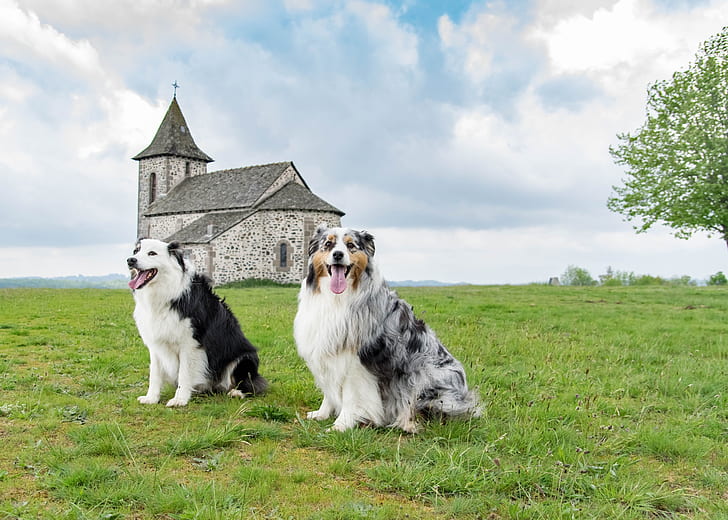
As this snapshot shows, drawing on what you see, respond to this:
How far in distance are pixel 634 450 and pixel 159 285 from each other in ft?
15.4

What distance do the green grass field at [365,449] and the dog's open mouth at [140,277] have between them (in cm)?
123

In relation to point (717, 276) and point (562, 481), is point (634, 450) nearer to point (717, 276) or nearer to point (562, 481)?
point (562, 481)

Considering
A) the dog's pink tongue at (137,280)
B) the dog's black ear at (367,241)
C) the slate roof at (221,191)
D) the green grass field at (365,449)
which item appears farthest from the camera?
the slate roof at (221,191)

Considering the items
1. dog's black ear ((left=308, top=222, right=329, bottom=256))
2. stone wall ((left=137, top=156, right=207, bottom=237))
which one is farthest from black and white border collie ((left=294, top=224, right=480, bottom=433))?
stone wall ((left=137, top=156, right=207, bottom=237))

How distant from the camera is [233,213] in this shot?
124 feet

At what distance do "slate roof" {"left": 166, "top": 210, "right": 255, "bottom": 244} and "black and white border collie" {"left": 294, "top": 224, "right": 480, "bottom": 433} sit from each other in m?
31.6

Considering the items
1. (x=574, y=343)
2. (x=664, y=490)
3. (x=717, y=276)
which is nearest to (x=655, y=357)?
(x=574, y=343)

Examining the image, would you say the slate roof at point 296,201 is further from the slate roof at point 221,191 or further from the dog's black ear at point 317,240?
the dog's black ear at point 317,240

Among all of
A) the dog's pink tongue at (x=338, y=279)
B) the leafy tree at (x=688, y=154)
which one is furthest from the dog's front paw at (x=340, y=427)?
the leafy tree at (x=688, y=154)

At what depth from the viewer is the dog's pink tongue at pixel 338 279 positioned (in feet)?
15.5

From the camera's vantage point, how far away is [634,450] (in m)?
4.80

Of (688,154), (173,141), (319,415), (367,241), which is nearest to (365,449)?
(319,415)

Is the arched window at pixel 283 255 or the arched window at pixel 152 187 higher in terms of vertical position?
the arched window at pixel 152 187

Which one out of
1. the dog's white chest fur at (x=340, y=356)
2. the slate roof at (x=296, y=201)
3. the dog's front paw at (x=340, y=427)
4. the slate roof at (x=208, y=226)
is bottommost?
the dog's front paw at (x=340, y=427)
